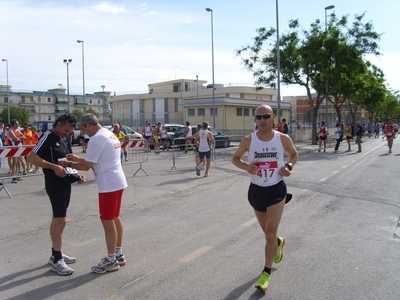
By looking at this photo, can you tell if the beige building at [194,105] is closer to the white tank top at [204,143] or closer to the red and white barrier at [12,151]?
the white tank top at [204,143]

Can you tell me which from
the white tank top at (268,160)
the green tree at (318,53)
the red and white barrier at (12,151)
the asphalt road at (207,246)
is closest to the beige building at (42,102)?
the green tree at (318,53)

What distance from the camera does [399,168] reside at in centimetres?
1536

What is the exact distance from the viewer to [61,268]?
482cm

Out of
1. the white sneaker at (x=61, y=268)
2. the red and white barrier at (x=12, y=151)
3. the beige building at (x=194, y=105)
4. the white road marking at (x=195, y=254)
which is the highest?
the beige building at (x=194, y=105)

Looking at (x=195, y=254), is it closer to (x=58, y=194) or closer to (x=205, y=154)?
(x=58, y=194)

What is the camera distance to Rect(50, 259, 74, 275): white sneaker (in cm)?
480

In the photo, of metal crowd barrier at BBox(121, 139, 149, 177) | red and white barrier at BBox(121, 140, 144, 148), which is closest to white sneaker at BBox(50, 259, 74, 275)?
metal crowd barrier at BBox(121, 139, 149, 177)

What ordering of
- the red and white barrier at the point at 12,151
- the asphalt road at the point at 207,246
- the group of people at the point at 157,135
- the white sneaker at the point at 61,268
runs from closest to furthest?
the asphalt road at the point at 207,246 → the white sneaker at the point at 61,268 → the red and white barrier at the point at 12,151 → the group of people at the point at 157,135

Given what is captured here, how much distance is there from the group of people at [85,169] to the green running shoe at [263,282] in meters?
1.74

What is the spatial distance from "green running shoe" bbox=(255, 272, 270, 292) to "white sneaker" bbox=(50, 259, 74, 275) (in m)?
2.22

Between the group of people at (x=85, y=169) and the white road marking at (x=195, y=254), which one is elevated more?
the group of people at (x=85, y=169)

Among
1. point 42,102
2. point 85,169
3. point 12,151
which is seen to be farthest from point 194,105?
point 42,102

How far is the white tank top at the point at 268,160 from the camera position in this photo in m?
4.47

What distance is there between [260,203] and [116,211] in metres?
1.75
